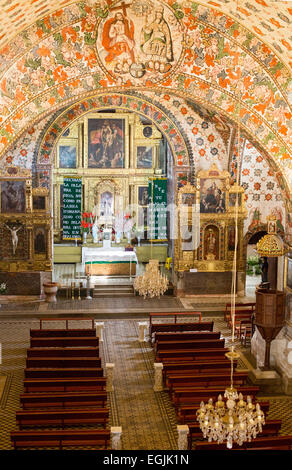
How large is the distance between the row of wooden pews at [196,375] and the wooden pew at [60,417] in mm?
1746

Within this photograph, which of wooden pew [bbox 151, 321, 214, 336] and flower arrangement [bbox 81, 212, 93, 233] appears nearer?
wooden pew [bbox 151, 321, 214, 336]

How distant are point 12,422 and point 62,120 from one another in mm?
13135

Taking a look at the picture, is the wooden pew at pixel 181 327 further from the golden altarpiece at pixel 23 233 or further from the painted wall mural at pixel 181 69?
the golden altarpiece at pixel 23 233

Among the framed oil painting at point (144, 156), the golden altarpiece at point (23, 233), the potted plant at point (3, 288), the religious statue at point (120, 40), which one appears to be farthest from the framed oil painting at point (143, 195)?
the religious statue at point (120, 40)

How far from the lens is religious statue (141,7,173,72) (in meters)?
14.9

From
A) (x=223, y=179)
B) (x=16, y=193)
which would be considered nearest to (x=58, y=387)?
(x=16, y=193)

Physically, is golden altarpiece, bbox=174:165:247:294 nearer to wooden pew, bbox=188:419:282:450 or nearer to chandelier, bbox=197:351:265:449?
wooden pew, bbox=188:419:282:450

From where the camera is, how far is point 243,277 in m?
24.5

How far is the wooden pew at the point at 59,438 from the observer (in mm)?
11227

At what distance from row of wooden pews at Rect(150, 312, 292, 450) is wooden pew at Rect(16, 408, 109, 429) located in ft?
5.73

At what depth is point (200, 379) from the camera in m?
14.4

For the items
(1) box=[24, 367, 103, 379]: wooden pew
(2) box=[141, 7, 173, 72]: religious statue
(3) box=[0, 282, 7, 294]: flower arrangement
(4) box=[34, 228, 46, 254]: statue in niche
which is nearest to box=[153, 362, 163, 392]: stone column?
(1) box=[24, 367, 103, 379]: wooden pew

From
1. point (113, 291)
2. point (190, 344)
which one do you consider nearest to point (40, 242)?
point (113, 291)

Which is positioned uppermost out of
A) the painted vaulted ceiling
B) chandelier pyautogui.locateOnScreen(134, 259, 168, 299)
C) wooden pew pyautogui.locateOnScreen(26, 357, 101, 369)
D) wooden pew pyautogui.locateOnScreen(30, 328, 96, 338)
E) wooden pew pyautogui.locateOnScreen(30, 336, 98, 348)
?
the painted vaulted ceiling
